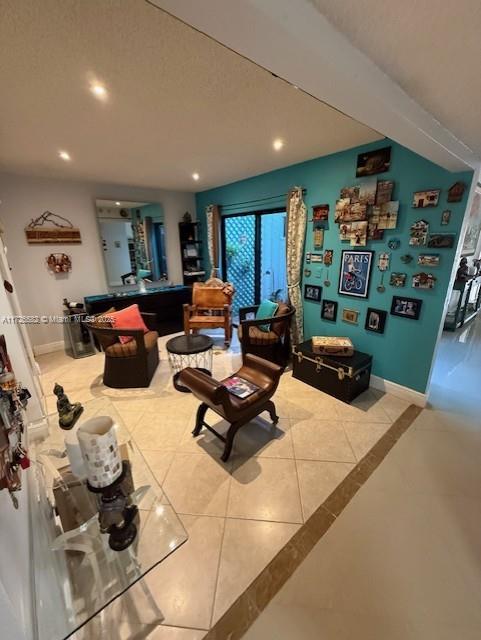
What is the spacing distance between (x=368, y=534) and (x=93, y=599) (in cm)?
137

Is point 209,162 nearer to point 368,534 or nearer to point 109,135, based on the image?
point 109,135

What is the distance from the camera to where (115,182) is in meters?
3.95

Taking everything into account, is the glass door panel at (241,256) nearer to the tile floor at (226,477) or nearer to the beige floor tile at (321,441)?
the tile floor at (226,477)

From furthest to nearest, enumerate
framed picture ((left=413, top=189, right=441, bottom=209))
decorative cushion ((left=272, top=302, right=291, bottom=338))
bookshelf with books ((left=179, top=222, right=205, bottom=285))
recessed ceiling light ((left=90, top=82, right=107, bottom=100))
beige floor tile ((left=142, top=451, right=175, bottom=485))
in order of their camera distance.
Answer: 1. bookshelf with books ((left=179, top=222, right=205, bottom=285))
2. decorative cushion ((left=272, top=302, right=291, bottom=338))
3. framed picture ((left=413, top=189, right=441, bottom=209))
4. beige floor tile ((left=142, top=451, right=175, bottom=485))
5. recessed ceiling light ((left=90, top=82, right=107, bottom=100))

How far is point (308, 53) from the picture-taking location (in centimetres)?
84

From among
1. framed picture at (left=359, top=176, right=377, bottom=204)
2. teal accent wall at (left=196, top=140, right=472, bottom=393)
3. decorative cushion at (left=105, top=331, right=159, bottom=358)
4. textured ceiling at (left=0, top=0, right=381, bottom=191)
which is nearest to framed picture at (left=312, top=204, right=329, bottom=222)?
teal accent wall at (left=196, top=140, right=472, bottom=393)

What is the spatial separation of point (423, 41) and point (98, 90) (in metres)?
1.65

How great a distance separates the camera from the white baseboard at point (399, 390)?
2.56 metres

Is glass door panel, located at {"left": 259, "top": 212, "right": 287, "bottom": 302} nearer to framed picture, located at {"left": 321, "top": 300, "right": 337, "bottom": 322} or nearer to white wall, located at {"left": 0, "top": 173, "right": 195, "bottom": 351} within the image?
framed picture, located at {"left": 321, "top": 300, "right": 337, "bottom": 322}

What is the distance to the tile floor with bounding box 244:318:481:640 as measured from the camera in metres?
1.12

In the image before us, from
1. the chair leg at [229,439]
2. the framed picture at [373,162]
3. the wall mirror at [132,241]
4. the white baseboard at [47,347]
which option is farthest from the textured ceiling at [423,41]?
the white baseboard at [47,347]

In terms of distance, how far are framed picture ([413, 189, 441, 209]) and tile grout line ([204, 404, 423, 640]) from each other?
2.05 meters

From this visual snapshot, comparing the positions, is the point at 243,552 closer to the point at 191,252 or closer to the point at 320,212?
the point at 320,212

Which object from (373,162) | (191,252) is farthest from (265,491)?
(191,252)
